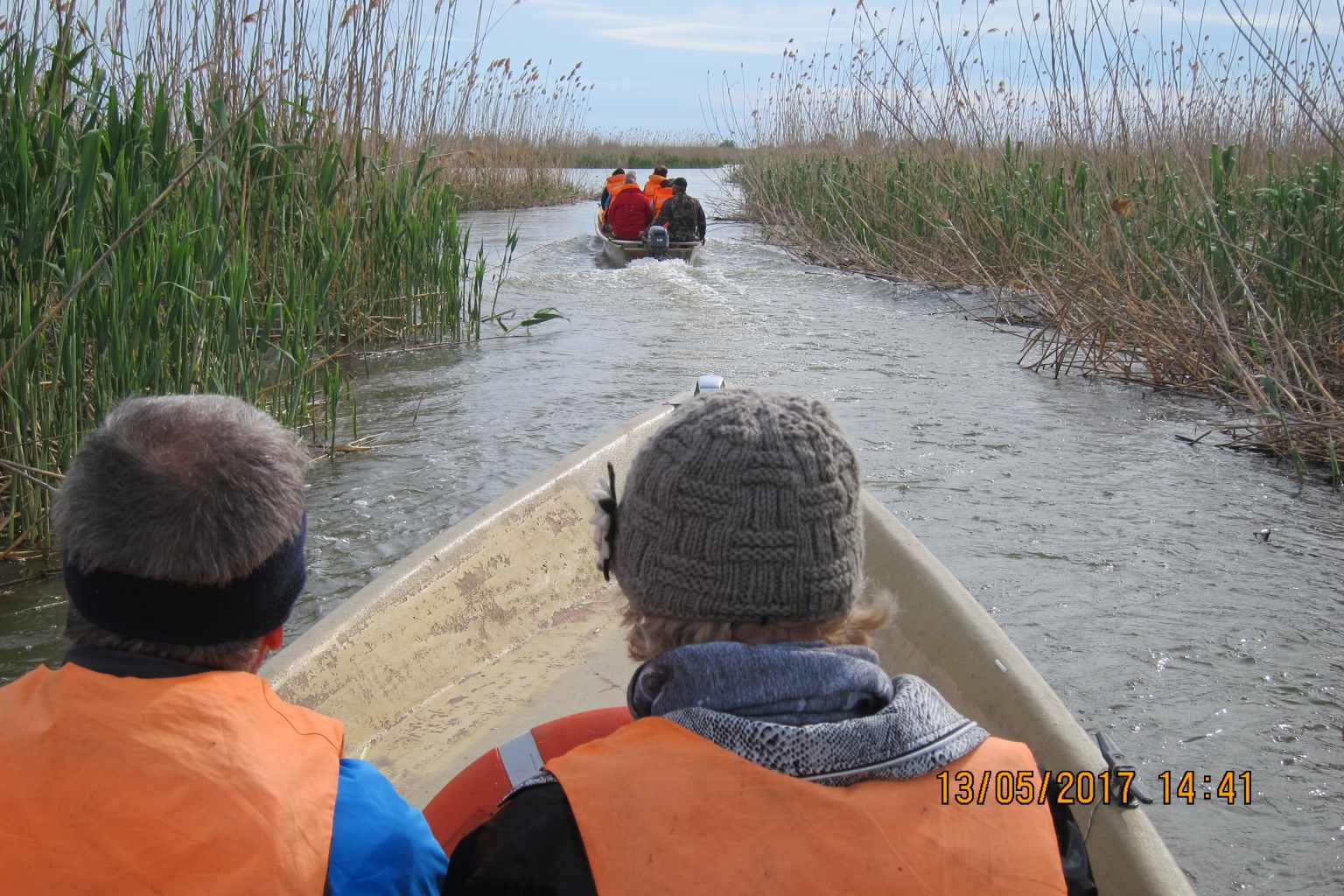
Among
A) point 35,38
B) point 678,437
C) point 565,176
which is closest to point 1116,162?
point 35,38

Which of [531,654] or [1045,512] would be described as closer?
[531,654]

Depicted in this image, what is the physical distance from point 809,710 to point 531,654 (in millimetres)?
1948

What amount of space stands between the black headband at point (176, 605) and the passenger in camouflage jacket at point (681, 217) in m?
12.4

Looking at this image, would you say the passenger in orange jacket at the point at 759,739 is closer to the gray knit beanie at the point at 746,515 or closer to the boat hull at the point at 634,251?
the gray knit beanie at the point at 746,515

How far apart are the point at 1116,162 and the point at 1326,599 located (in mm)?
4676

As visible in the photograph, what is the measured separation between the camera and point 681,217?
1338 centimetres

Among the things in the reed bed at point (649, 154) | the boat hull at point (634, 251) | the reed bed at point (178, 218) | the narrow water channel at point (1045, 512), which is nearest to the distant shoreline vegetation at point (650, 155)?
the reed bed at point (649, 154)

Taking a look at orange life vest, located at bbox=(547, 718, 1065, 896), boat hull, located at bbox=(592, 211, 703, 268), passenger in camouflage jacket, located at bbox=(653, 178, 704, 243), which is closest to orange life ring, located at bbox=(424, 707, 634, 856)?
orange life vest, located at bbox=(547, 718, 1065, 896)

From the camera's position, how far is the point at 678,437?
105 cm

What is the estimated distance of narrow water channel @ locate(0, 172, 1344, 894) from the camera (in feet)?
9.60

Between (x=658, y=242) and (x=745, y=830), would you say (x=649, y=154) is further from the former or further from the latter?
(x=745, y=830)
